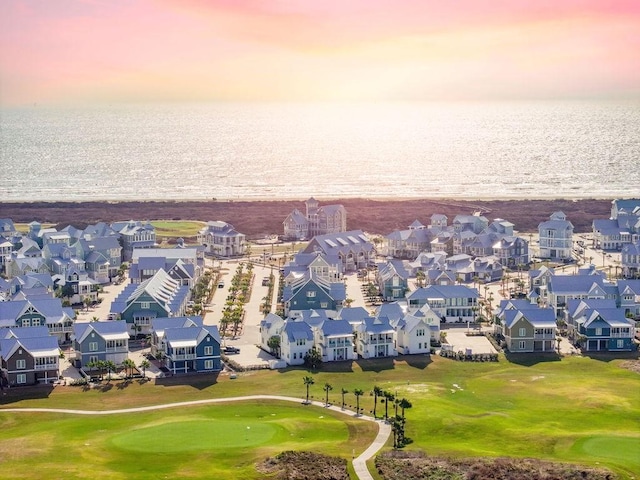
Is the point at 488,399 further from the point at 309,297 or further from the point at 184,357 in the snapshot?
the point at 309,297

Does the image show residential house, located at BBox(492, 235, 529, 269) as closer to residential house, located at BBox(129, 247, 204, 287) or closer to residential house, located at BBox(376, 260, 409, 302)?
residential house, located at BBox(376, 260, 409, 302)

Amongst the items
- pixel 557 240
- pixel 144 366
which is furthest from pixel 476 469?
pixel 557 240

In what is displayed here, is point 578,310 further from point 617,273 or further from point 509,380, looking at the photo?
point 617,273

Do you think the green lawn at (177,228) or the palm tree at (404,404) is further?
the green lawn at (177,228)

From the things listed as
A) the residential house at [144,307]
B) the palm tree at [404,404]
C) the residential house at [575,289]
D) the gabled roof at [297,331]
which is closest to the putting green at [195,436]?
the palm tree at [404,404]

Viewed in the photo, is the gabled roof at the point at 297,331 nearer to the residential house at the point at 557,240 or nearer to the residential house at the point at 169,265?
the residential house at the point at 169,265

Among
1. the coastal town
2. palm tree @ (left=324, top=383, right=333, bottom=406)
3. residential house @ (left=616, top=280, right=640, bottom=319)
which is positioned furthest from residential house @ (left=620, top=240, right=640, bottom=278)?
palm tree @ (left=324, top=383, right=333, bottom=406)
